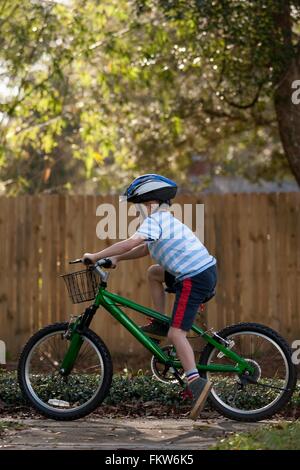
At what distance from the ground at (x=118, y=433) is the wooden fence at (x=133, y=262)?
480 cm

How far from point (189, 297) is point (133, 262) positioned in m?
5.29

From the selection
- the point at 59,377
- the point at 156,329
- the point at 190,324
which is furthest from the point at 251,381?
the point at 59,377

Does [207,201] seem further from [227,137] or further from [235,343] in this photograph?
[227,137]

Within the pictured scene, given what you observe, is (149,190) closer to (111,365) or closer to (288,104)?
(111,365)

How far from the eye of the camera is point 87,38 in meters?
15.0

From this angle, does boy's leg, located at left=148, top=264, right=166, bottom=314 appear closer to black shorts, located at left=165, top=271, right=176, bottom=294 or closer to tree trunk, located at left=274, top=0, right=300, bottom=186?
black shorts, located at left=165, top=271, right=176, bottom=294

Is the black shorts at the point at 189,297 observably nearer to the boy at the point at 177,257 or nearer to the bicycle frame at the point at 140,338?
the boy at the point at 177,257

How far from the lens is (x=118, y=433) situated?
6.77m

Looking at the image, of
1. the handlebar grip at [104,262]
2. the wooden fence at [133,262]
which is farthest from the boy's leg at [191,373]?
the wooden fence at [133,262]

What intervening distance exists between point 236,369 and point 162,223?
118cm

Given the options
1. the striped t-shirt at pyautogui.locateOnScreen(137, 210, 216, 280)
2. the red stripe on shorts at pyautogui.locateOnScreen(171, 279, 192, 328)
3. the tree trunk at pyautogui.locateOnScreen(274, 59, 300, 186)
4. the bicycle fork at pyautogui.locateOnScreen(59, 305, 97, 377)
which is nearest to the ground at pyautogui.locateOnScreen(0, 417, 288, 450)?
the bicycle fork at pyautogui.locateOnScreen(59, 305, 97, 377)

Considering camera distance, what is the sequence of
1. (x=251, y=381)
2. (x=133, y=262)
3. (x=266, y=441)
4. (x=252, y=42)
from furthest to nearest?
1. (x=252, y=42)
2. (x=133, y=262)
3. (x=251, y=381)
4. (x=266, y=441)

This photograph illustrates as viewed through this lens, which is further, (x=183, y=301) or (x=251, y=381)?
(x=251, y=381)

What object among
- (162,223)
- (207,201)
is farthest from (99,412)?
(207,201)
